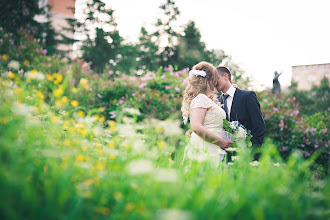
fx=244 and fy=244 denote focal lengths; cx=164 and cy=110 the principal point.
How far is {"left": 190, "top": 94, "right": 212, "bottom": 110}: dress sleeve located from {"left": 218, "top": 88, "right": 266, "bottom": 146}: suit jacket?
601mm

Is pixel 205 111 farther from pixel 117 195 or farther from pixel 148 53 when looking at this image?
pixel 148 53

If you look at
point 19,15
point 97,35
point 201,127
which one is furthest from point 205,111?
point 97,35

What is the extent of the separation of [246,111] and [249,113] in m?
0.06

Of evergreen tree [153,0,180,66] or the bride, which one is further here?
evergreen tree [153,0,180,66]

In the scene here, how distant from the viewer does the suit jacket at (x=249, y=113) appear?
11.8ft

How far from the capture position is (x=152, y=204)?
1.29 meters

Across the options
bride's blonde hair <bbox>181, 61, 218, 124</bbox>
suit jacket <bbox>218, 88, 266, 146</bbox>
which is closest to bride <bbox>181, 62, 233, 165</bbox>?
bride's blonde hair <bbox>181, 61, 218, 124</bbox>

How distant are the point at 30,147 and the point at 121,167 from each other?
68cm

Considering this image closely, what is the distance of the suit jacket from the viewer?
11.8ft

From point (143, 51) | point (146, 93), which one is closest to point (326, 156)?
point (146, 93)

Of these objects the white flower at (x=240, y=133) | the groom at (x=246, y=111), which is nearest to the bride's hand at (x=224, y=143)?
the white flower at (x=240, y=133)

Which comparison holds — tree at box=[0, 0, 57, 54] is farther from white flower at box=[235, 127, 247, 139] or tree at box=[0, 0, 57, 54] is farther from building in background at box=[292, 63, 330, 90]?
building in background at box=[292, 63, 330, 90]

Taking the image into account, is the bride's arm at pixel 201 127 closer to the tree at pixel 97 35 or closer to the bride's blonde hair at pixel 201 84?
the bride's blonde hair at pixel 201 84

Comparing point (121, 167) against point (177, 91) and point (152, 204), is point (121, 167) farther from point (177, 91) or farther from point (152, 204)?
point (177, 91)
